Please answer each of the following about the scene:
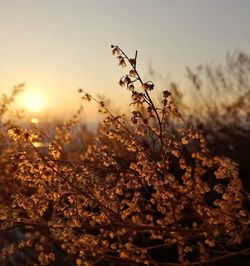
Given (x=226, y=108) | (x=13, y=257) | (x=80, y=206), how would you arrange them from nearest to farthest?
(x=80, y=206) → (x=13, y=257) → (x=226, y=108)

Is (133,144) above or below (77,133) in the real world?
below

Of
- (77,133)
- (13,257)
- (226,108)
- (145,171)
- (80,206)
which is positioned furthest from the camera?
(77,133)

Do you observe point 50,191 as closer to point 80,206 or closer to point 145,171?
point 80,206

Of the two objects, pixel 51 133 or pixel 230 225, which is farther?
pixel 51 133

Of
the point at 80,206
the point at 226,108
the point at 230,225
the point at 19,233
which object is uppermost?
the point at 226,108

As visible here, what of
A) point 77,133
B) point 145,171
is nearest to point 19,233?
point 77,133

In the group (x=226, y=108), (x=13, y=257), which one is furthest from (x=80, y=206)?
(x=226, y=108)

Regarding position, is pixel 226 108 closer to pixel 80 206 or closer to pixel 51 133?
pixel 51 133

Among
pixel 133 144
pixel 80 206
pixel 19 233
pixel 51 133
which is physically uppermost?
pixel 51 133

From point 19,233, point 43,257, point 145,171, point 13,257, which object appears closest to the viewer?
point 145,171
